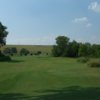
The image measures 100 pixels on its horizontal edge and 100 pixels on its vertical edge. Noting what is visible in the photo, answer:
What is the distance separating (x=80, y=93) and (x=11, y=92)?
12.6 feet

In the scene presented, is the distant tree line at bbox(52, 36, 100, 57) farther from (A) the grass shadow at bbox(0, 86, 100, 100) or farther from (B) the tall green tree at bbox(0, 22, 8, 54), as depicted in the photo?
(A) the grass shadow at bbox(0, 86, 100, 100)

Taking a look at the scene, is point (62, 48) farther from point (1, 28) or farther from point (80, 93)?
point (80, 93)

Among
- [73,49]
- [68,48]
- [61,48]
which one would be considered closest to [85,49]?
[73,49]

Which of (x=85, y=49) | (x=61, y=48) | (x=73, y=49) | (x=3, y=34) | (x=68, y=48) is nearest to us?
(x=3, y=34)

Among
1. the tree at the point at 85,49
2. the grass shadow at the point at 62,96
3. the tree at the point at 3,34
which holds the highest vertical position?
the tree at the point at 3,34

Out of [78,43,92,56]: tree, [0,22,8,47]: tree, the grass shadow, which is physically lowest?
the grass shadow

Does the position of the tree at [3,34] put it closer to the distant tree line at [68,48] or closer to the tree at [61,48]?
the distant tree line at [68,48]

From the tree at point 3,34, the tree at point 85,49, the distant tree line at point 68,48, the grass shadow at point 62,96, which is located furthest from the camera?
the distant tree line at point 68,48

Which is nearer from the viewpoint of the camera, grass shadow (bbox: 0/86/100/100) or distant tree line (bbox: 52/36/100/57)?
grass shadow (bbox: 0/86/100/100)

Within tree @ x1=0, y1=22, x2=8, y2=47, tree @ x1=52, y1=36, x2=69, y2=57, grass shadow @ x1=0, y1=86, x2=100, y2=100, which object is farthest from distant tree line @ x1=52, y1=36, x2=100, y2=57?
grass shadow @ x1=0, y1=86, x2=100, y2=100

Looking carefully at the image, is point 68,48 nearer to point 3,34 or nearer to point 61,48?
point 61,48

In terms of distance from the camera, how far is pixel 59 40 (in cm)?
11562

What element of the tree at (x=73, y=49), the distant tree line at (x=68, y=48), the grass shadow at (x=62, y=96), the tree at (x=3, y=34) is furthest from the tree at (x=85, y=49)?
the grass shadow at (x=62, y=96)

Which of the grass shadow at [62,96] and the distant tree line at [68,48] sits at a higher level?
the distant tree line at [68,48]
